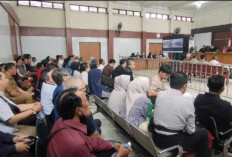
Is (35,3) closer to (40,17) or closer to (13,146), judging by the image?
(40,17)

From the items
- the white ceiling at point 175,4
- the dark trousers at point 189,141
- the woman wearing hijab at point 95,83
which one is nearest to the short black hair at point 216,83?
the dark trousers at point 189,141

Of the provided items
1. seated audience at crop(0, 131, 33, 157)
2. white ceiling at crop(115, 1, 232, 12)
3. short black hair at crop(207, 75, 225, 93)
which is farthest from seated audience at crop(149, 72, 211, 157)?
white ceiling at crop(115, 1, 232, 12)

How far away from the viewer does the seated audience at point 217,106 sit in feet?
6.03

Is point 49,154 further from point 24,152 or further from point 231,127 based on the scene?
point 231,127

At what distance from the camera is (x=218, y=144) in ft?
6.40

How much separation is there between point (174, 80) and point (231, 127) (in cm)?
89

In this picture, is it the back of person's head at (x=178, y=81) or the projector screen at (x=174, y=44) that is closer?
the back of person's head at (x=178, y=81)

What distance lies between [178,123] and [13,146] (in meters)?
1.65

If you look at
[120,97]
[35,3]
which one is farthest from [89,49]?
[120,97]

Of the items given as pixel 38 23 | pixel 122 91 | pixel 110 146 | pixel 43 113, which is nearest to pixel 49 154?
pixel 110 146

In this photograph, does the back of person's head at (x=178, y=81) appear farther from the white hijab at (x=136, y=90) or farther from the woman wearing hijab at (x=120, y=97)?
the woman wearing hijab at (x=120, y=97)

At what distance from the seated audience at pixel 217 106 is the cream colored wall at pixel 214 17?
13.3 metres

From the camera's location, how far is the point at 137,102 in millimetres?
2213

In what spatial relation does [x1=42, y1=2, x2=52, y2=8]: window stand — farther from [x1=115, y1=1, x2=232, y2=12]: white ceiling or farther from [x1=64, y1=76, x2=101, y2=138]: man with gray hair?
[x1=64, y1=76, x2=101, y2=138]: man with gray hair
